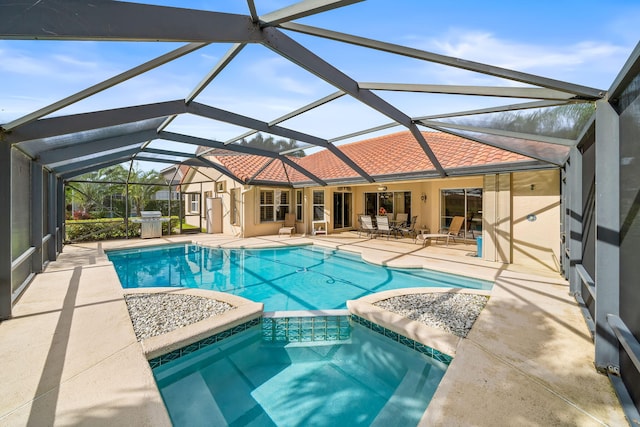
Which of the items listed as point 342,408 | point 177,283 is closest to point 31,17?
point 342,408

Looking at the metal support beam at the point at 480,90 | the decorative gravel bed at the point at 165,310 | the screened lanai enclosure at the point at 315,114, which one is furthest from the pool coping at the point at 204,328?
the metal support beam at the point at 480,90

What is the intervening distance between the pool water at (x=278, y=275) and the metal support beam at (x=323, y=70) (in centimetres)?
431

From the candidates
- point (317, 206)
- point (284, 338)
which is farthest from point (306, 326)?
point (317, 206)

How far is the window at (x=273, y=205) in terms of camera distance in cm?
1552

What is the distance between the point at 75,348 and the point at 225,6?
4659 millimetres

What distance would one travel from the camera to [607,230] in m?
2.96

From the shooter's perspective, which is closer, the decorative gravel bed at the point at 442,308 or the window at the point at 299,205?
the decorative gravel bed at the point at 442,308

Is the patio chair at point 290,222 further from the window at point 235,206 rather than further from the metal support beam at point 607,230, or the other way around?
the metal support beam at point 607,230

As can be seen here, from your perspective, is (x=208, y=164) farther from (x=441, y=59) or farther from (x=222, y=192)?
(x=441, y=59)

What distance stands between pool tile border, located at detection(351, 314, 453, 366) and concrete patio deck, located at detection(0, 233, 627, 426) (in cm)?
34

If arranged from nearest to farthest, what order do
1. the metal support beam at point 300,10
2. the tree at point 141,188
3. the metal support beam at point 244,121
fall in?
the metal support beam at point 300,10 < the metal support beam at point 244,121 < the tree at point 141,188

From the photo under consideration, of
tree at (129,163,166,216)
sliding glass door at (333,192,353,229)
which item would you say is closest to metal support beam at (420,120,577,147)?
sliding glass door at (333,192,353,229)

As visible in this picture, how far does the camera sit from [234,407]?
319 cm

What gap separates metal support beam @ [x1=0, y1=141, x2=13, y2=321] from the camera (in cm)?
427
